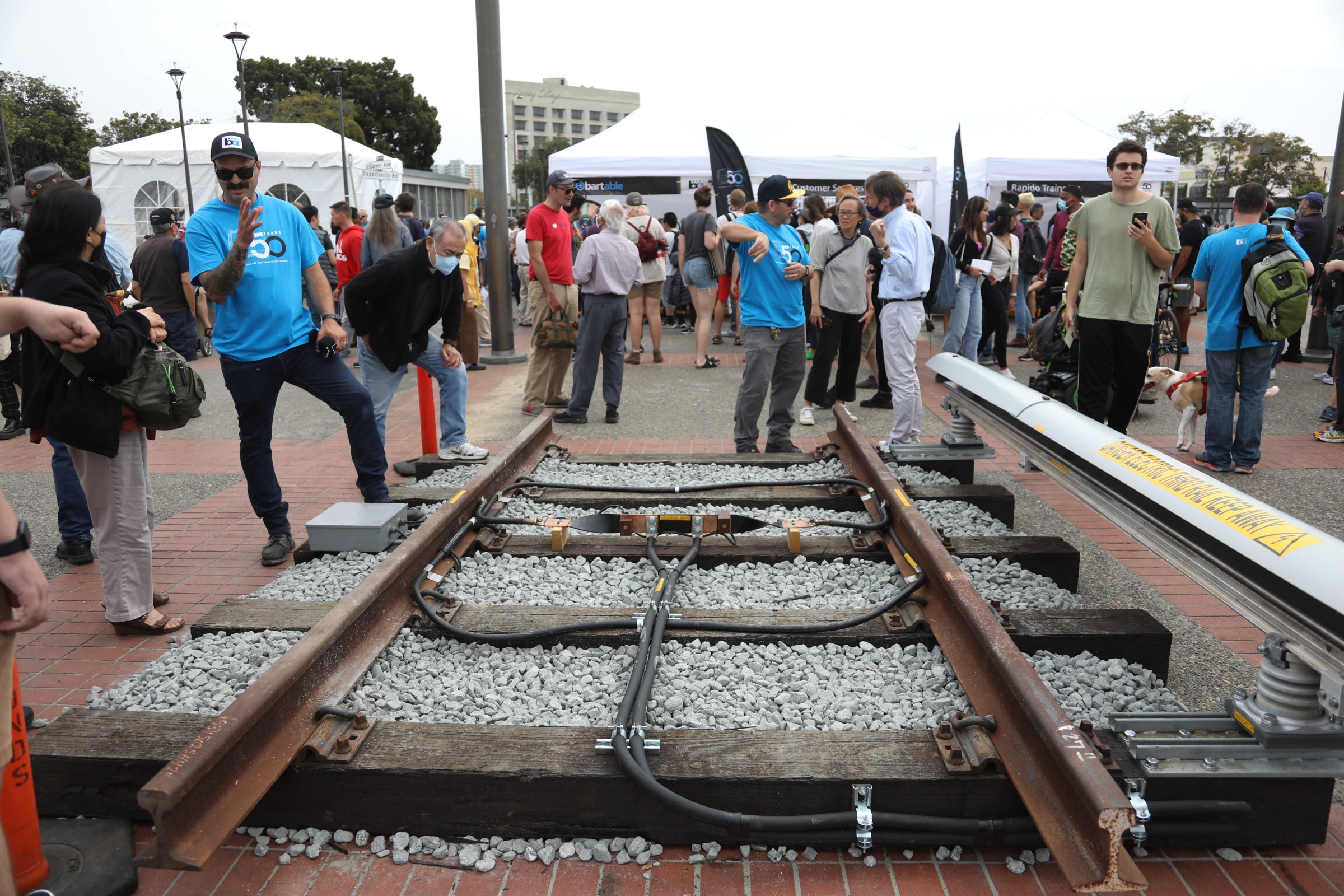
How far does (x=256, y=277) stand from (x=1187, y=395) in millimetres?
6708

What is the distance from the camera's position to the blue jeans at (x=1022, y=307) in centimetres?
1364

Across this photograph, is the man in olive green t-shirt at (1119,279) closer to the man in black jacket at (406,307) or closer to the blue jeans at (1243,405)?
the blue jeans at (1243,405)

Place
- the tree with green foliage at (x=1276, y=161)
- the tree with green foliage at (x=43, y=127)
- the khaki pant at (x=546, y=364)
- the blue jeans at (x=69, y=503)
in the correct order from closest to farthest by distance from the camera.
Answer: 1. the blue jeans at (x=69, y=503)
2. the khaki pant at (x=546, y=364)
3. the tree with green foliage at (x=43, y=127)
4. the tree with green foliage at (x=1276, y=161)

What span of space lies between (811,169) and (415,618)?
565 inches

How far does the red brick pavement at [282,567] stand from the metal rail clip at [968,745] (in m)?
0.24

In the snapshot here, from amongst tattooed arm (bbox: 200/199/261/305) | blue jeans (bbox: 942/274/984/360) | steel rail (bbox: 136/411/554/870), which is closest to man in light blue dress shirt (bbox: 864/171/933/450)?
blue jeans (bbox: 942/274/984/360)

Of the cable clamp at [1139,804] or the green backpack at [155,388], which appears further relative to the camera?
the green backpack at [155,388]

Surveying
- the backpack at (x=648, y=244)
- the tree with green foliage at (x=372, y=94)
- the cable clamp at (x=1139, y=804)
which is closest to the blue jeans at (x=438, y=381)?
the cable clamp at (x=1139, y=804)

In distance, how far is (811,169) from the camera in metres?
16.3

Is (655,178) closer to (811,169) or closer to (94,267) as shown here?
(811,169)

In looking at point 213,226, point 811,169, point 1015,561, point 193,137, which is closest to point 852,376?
point 1015,561

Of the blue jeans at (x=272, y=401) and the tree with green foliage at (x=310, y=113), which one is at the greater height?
the tree with green foliage at (x=310, y=113)

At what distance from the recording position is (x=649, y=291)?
12500mm

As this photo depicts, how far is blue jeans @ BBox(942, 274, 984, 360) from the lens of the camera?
9.71 m
